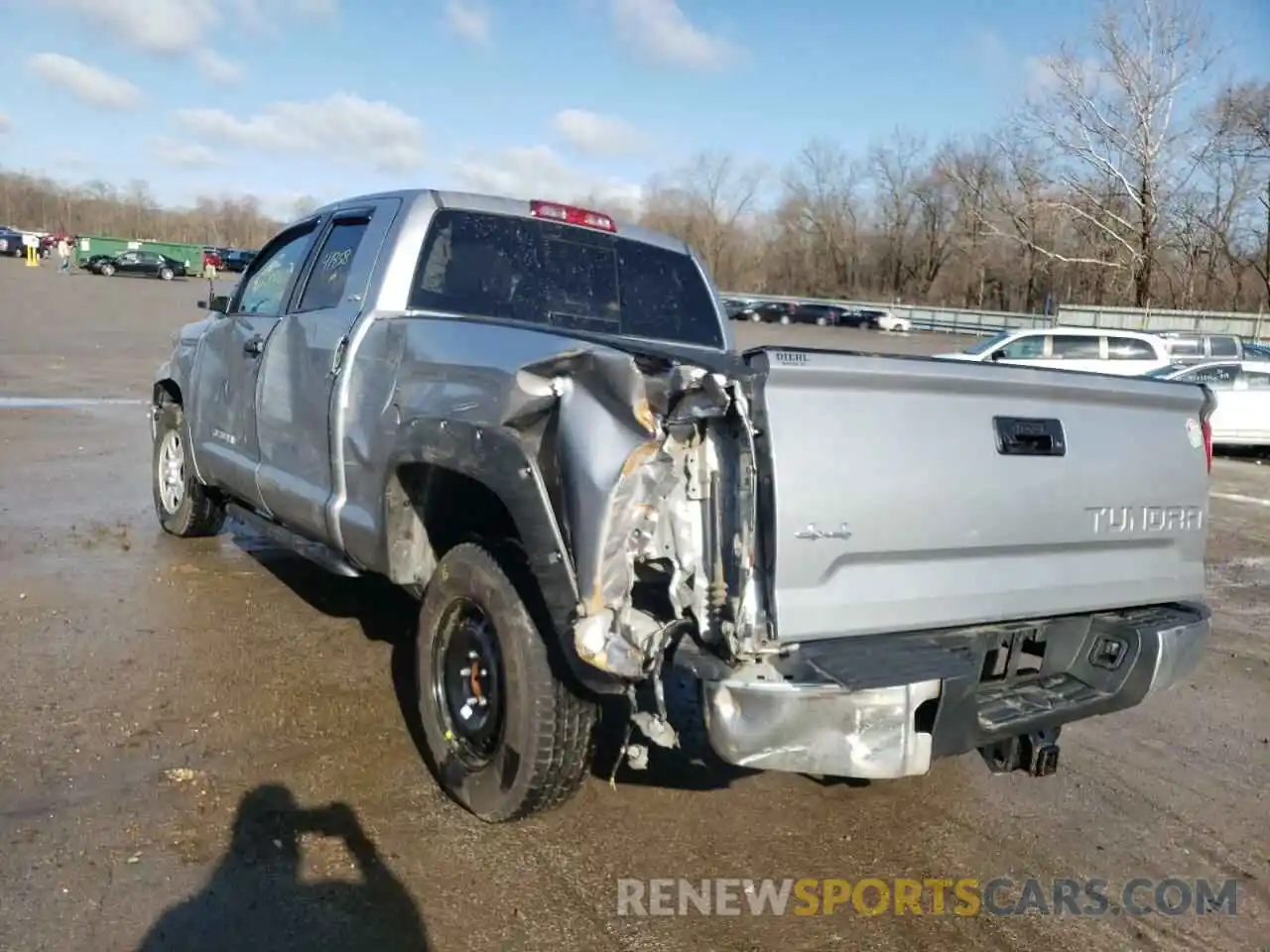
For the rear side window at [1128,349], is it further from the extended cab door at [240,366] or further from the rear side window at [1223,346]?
the extended cab door at [240,366]

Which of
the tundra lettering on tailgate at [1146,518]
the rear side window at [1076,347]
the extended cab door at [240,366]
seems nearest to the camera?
the tundra lettering on tailgate at [1146,518]

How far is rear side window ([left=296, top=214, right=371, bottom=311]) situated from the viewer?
4.75m

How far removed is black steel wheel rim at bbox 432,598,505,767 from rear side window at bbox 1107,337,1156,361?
64.8 feet

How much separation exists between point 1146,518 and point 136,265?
61447 mm

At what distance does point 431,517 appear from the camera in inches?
156

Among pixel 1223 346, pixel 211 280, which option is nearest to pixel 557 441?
pixel 211 280

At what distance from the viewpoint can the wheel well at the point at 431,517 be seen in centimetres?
379

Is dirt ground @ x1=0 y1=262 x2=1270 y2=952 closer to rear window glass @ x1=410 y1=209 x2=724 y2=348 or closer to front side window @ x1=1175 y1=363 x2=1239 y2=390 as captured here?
rear window glass @ x1=410 y1=209 x2=724 y2=348

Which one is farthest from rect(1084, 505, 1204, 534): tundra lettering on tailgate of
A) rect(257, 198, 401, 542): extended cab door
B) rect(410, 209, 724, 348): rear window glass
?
rect(257, 198, 401, 542): extended cab door

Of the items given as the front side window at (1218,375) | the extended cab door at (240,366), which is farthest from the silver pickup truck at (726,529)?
the front side window at (1218,375)

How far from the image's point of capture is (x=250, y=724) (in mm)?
4289

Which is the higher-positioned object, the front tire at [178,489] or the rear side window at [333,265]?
the rear side window at [333,265]

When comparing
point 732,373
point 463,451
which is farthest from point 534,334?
point 732,373

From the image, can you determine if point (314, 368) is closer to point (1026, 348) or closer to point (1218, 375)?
point (1218, 375)
